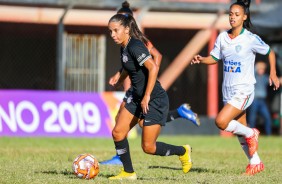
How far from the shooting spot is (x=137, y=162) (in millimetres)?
12453

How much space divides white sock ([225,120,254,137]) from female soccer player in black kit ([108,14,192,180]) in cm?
121

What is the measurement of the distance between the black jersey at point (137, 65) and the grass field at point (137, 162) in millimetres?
1033

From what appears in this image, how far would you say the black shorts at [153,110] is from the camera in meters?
9.54

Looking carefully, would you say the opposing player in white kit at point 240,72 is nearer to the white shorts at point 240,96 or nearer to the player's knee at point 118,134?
the white shorts at point 240,96

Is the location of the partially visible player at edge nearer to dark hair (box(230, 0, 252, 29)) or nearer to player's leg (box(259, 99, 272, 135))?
dark hair (box(230, 0, 252, 29))

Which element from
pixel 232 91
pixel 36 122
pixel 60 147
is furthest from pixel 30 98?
pixel 232 91

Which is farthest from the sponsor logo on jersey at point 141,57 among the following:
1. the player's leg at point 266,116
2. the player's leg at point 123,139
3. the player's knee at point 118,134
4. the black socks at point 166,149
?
the player's leg at point 266,116

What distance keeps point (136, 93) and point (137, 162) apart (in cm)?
304

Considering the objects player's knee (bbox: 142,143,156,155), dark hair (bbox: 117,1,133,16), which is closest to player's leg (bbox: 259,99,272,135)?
dark hair (bbox: 117,1,133,16)

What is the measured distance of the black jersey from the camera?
928 cm

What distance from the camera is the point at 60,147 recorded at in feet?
51.5

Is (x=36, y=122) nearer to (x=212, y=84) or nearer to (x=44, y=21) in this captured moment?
(x=44, y=21)

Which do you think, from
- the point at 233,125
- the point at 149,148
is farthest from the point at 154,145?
the point at 233,125

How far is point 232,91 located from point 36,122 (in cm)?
905
